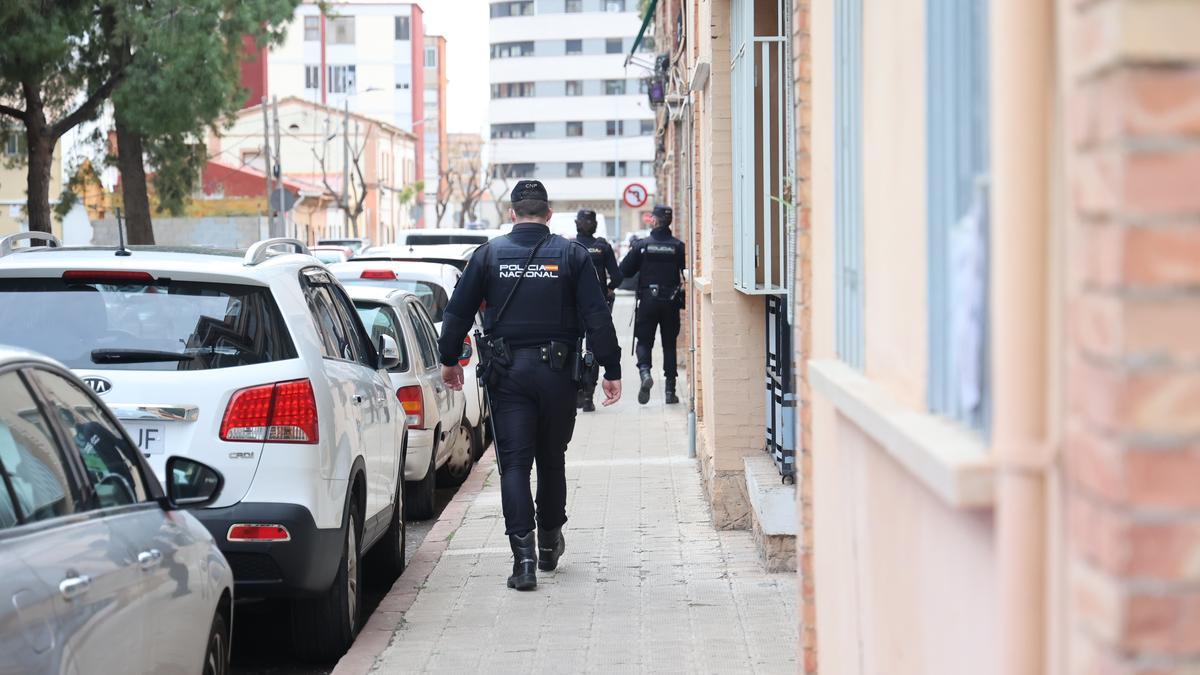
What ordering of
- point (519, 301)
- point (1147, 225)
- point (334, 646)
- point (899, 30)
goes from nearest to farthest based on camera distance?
point (1147, 225), point (899, 30), point (334, 646), point (519, 301)

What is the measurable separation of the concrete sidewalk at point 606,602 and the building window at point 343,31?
352 ft

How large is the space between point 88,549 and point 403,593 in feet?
13.7

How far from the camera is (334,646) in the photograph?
703 centimetres

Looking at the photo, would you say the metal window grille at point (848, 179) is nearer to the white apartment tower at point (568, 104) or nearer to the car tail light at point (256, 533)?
the car tail light at point (256, 533)

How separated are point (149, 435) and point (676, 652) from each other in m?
2.29

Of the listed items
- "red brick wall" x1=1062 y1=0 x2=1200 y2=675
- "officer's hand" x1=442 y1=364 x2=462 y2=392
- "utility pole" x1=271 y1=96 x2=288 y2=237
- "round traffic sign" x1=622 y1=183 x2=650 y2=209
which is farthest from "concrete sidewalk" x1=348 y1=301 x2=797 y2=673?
"utility pole" x1=271 y1=96 x2=288 y2=237

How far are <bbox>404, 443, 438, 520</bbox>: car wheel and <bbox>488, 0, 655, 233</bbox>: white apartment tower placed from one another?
10112 centimetres

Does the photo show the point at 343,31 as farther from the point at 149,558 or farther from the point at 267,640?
the point at 149,558

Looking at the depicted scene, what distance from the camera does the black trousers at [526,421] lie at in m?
7.93

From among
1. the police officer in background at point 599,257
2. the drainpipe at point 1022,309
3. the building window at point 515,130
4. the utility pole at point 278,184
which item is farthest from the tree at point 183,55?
the building window at point 515,130

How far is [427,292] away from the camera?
557 inches

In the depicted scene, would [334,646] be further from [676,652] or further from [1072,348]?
[1072,348]

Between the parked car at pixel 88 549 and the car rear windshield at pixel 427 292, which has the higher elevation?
the car rear windshield at pixel 427 292

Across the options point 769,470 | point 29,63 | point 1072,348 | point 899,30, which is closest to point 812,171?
point 899,30
